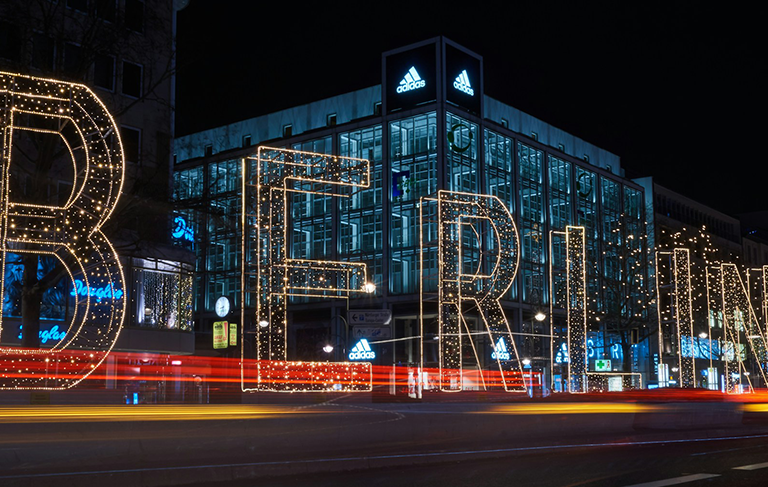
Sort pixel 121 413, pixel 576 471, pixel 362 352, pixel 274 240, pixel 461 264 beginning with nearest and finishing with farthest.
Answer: pixel 576 471
pixel 121 413
pixel 274 240
pixel 461 264
pixel 362 352

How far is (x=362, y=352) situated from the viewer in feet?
99.8

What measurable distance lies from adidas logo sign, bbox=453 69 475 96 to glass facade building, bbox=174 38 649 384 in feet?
0.36

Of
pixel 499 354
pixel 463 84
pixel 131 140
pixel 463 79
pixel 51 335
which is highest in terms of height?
pixel 463 79

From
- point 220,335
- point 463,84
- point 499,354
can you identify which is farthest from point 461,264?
point 463,84

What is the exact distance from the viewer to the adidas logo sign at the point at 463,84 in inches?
2544

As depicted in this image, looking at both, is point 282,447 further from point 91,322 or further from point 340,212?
point 340,212

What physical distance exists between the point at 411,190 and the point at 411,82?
7.25m

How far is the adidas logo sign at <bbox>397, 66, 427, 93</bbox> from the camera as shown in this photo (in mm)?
64375

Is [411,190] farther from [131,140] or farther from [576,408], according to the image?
[576,408]

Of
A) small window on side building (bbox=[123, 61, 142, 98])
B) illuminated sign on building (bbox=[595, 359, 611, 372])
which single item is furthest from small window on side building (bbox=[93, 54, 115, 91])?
illuminated sign on building (bbox=[595, 359, 611, 372])

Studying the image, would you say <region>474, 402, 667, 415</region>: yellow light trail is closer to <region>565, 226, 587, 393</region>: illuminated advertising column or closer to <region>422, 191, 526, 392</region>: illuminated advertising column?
<region>422, 191, 526, 392</region>: illuminated advertising column

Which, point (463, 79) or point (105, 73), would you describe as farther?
point (463, 79)

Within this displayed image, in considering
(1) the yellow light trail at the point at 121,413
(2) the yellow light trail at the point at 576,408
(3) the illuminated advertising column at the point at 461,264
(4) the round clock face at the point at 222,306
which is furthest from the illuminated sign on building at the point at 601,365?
(1) the yellow light trail at the point at 121,413

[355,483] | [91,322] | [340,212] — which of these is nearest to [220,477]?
[355,483]
